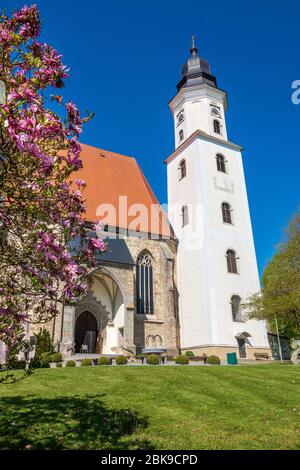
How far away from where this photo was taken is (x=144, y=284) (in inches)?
1061

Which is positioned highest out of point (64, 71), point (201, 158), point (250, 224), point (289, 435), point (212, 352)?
point (201, 158)

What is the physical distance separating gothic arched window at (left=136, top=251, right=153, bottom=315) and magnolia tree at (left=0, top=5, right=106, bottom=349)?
21.4 metres

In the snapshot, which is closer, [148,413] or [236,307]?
[148,413]

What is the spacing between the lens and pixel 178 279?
Answer: 28953mm

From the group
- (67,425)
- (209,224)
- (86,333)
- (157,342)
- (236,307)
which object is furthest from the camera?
(209,224)

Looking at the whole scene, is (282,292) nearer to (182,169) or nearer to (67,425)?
(182,169)

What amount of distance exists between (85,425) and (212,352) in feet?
63.6

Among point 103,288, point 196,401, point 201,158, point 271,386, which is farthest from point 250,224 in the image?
point 196,401

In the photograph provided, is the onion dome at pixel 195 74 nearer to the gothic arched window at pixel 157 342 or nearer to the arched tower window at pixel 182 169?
the arched tower window at pixel 182 169

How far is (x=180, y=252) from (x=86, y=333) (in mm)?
9835

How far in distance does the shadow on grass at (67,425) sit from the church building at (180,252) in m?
13.2

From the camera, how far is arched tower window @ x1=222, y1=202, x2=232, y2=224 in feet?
97.0

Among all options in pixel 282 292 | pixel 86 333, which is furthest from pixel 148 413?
pixel 86 333

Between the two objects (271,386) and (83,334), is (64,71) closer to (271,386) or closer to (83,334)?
(271,386)
